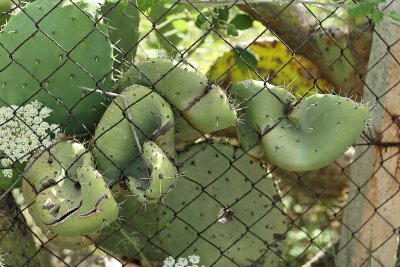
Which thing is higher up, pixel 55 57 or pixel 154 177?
pixel 55 57

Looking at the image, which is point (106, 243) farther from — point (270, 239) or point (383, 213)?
point (383, 213)

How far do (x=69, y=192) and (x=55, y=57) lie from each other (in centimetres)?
36

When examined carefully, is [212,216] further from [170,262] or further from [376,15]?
[376,15]

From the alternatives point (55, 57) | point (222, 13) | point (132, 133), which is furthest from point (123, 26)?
point (132, 133)

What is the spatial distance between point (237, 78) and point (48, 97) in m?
1.13

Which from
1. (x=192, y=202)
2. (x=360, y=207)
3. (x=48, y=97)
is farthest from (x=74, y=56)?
(x=360, y=207)

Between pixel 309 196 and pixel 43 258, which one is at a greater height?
pixel 43 258

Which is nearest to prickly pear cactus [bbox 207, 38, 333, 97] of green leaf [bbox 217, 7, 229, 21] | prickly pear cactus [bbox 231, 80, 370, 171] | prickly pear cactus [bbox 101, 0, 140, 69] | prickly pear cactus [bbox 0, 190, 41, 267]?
green leaf [bbox 217, 7, 229, 21]

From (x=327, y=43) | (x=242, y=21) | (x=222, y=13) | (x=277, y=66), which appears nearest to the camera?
(x=222, y=13)

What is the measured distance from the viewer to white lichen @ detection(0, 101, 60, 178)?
204 cm

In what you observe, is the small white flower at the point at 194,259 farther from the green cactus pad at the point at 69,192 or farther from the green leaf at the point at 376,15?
the green leaf at the point at 376,15

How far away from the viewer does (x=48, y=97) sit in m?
2.09

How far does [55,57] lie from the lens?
2059 mm

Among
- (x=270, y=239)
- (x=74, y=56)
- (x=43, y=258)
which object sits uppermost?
(x=74, y=56)
